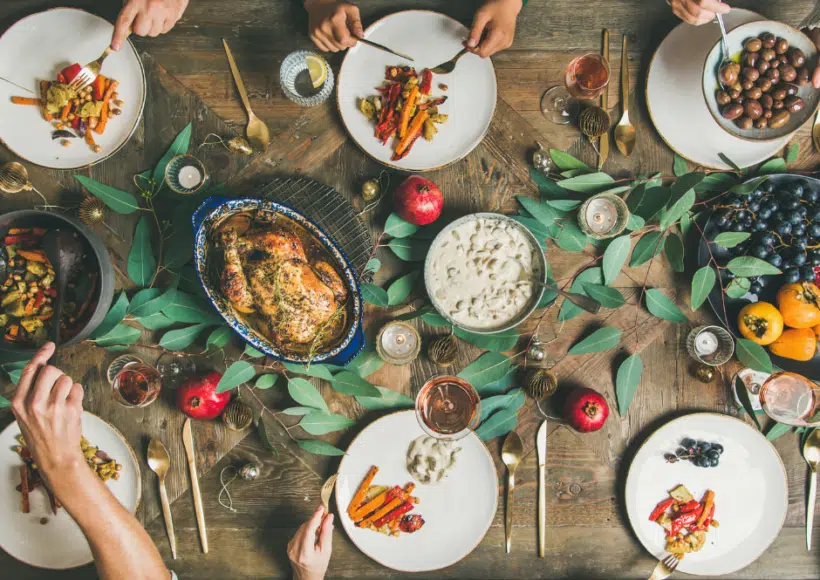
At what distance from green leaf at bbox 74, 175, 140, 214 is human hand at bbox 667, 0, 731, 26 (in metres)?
1.72

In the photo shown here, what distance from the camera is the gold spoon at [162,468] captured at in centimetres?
167

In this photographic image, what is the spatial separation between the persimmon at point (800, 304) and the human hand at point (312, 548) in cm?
147

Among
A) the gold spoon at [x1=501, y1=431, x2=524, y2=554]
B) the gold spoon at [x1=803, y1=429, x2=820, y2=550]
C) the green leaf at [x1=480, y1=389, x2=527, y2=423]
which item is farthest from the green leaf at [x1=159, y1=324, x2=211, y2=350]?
the gold spoon at [x1=803, y1=429, x2=820, y2=550]

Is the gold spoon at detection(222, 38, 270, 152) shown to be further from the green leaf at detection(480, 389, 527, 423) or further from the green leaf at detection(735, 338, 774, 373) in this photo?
the green leaf at detection(735, 338, 774, 373)

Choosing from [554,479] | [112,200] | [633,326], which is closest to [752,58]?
[633,326]

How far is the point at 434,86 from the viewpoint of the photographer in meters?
1.64

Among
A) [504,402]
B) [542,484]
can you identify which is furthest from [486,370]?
[542,484]

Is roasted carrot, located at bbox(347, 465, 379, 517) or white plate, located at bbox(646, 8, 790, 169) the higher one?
white plate, located at bbox(646, 8, 790, 169)

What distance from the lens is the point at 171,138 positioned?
170cm

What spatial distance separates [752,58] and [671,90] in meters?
0.22

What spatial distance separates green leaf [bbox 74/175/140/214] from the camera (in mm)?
1638

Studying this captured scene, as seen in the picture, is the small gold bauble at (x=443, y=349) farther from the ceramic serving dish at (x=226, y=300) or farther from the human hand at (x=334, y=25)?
the human hand at (x=334, y=25)

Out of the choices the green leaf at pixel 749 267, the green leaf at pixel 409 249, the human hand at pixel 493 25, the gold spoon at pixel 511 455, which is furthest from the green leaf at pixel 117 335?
the green leaf at pixel 749 267

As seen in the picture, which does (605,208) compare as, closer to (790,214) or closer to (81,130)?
(790,214)
